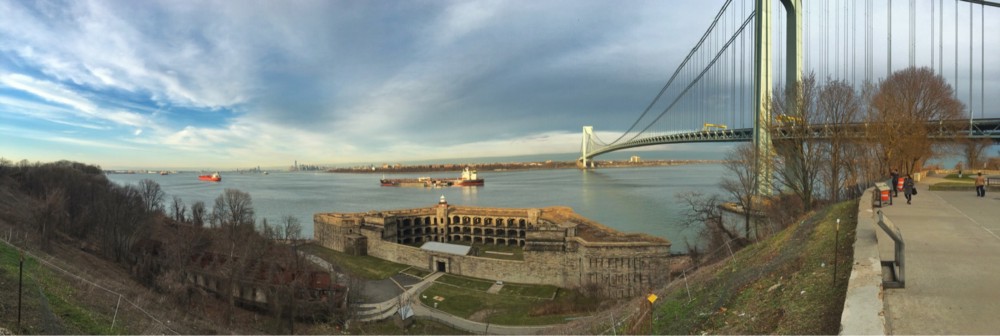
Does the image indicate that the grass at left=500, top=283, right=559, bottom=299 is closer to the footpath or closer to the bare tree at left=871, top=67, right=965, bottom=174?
the footpath

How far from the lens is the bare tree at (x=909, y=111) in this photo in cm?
1533

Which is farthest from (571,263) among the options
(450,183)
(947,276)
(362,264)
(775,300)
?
(450,183)

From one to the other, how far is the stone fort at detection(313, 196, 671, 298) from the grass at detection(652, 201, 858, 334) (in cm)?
792

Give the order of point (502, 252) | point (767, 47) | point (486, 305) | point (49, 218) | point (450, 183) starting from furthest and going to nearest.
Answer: point (450, 183) < point (502, 252) < point (767, 47) < point (49, 218) < point (486, 305)

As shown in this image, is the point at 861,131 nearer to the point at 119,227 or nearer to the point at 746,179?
the point at 746,179

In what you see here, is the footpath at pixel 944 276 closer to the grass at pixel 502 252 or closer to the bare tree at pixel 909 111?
the bare tree at pixel 909 111

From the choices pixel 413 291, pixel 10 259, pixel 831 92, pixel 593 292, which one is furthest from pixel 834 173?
pixel 10 259

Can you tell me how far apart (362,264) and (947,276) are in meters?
24.5

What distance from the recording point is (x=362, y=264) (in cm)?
2502

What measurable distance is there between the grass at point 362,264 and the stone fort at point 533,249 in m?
0.58

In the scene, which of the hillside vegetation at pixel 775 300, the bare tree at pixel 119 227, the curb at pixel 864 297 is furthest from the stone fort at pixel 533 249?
the bare tree at pixel 119 227

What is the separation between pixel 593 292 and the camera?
17688mm

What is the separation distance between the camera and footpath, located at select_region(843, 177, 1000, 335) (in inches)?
126

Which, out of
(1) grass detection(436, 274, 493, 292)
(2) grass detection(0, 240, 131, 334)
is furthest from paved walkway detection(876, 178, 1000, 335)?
(1) grass detection(436, 274, 493, 292)
